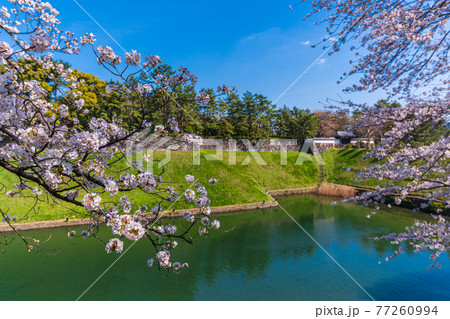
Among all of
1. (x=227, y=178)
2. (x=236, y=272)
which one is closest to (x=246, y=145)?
(x=227, y=178)

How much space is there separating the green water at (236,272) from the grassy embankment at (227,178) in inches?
123

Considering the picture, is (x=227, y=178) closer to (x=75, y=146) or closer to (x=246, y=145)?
→ (x=246, y=145)

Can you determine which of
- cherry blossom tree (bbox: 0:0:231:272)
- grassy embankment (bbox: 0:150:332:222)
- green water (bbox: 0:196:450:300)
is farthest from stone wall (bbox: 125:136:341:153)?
cherry blossom tree (bbox: 0:0:231:272)

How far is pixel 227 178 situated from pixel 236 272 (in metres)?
12.4

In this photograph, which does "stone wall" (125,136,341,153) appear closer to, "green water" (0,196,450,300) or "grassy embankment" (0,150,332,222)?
"grassy embankment" (0,150,332,222)

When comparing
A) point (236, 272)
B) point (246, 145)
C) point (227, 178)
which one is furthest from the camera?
point (246, 145)

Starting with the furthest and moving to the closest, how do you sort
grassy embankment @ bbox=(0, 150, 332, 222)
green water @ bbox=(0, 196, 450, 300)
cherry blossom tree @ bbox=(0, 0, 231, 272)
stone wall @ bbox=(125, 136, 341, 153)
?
stone wall @ bbox=(125, 136, 341, 153)
grassy embankment @ bbox=(0, 150, 332, 222)
green water @ bbox=(0, 196, 450, 300)
cherry blossom tree @ bbox=(0, 0, 231, 272)

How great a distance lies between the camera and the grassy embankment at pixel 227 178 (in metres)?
14.3

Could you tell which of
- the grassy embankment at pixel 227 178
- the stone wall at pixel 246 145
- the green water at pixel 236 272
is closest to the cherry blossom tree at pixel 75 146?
the green water at pixel 236 272

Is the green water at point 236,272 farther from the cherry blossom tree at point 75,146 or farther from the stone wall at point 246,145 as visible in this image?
the stone wall at point 246,145

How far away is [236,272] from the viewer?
30.5ft

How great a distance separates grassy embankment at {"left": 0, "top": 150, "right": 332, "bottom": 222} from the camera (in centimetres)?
1430

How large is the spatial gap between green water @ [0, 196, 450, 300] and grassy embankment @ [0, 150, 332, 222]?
313cm

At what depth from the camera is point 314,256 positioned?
1055 centimetres
